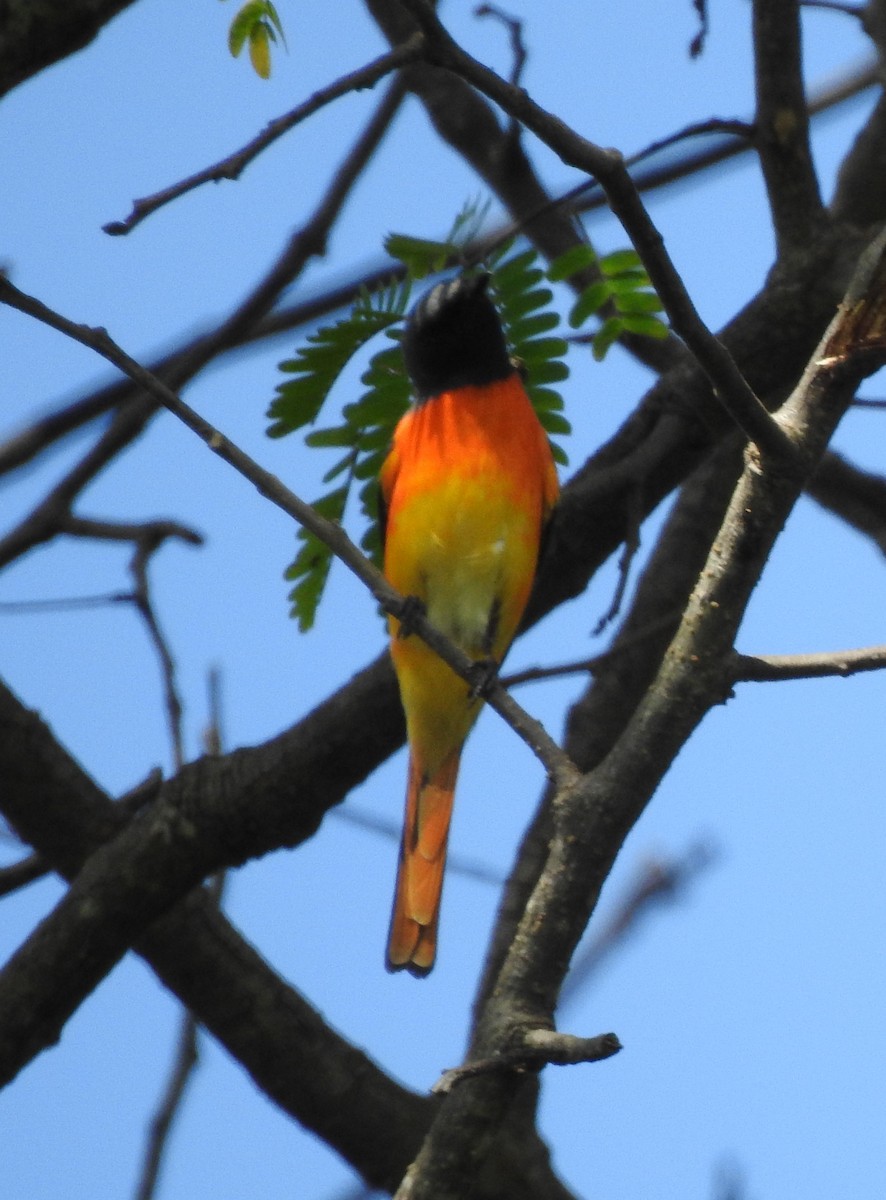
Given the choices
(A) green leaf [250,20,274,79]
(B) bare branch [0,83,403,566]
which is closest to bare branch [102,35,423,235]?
(A) green leaf [250,20,274,79]

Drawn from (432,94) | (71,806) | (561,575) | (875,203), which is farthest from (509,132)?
(71,806)

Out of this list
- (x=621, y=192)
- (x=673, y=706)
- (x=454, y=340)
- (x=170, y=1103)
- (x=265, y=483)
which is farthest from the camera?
(x=454, y=340)

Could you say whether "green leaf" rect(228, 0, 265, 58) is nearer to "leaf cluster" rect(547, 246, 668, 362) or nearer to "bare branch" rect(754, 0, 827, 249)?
"leaf cluster" rect(547, 246, 668, 362)

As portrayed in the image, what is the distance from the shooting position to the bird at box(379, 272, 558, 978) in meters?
4.69

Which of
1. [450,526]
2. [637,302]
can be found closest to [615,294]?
[637,302]

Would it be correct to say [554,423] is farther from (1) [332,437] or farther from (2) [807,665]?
(2) [807,665]

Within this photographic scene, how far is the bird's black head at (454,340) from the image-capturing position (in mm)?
4824

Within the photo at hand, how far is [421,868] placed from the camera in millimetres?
4461

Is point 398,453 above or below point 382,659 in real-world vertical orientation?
above

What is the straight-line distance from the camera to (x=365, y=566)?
3.09m

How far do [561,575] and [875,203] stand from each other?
1840mm

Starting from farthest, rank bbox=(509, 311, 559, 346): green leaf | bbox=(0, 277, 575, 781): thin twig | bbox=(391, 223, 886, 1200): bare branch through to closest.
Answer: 1. bbox=(509, 311, 559, 346): green leaf
2. bbox=(0, 277, 575, 781): thin twig
3. bbox=(391, 223, 886, 1200): bare branch

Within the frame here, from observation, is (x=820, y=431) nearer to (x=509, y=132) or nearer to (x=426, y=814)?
(x=426, y=814)

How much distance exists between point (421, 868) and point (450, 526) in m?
1.01
